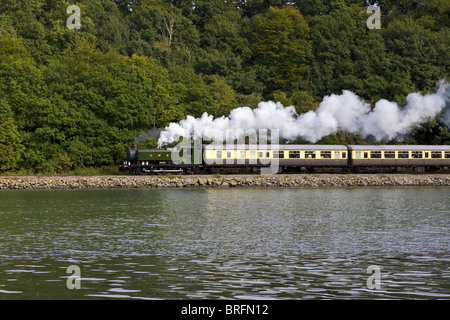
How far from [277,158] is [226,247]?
4049cm

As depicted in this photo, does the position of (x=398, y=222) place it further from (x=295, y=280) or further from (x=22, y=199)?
(x=22, y=199)

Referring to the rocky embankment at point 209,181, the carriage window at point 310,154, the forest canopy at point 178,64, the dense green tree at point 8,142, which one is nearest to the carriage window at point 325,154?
the carriage window at point 310,154

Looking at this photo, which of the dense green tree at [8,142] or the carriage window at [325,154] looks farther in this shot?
the carriage window at [325,154]

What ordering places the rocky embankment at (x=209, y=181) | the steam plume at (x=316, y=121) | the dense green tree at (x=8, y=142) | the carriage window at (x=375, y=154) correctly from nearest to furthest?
1. the rocky embankment at (x=209, y=181)
2. the dense green tree at (x=8, y=142)
3. the carriage window at (x=375, y=154)
4. the steam plume at (x=316, y=121)

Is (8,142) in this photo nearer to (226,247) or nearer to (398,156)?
(398,156)

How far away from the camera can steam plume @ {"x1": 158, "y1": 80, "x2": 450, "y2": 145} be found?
69.8 metres

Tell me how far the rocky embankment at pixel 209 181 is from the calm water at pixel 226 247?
12821 mm

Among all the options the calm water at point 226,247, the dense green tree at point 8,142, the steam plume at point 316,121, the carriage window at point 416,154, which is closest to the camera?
the calm water at point 226,247

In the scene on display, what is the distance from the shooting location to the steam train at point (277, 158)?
67.1m

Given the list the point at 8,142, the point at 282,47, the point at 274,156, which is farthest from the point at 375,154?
the point at 282,47

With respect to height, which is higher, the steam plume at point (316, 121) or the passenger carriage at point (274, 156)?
the steam plume at point (316, 121)

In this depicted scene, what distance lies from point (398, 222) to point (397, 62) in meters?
57.4

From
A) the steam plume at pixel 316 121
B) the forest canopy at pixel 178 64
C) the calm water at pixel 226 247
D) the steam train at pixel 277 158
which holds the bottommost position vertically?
the calm water at pixel 226 247

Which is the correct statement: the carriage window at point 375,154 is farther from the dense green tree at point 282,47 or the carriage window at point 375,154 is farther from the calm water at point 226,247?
the dense green tree at point 282,47
